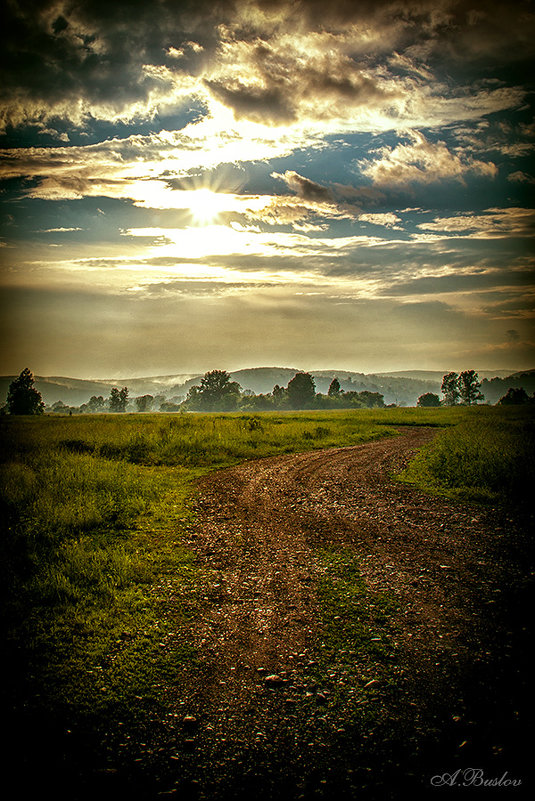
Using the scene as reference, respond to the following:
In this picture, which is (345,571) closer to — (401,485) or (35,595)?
(35,595)

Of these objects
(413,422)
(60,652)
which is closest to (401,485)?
(60,652)

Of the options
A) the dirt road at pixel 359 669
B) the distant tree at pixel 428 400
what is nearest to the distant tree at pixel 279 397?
the distant tree at pixel 428 400

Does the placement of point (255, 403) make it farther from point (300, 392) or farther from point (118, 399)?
point (118, 399)

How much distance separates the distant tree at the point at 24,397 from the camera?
313 feet

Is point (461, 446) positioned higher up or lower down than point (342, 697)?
higher up

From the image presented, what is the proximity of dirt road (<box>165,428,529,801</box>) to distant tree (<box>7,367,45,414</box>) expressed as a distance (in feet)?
337

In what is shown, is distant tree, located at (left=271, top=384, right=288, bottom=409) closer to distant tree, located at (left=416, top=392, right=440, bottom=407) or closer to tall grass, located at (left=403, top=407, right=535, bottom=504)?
distant tree, located at (left=416, top=392, right=440, bottom=407)

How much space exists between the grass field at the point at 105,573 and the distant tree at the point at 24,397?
89.9m

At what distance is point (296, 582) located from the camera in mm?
7113

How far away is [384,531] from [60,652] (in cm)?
712

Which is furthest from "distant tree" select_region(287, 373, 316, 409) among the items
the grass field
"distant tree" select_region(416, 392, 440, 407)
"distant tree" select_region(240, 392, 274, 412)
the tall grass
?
the tall grass

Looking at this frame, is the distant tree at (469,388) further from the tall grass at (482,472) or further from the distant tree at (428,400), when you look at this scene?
the tall grass at (482,472)

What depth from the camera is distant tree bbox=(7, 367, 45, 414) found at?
313ft

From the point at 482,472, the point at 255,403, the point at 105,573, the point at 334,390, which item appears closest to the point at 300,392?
the point at 334,390
